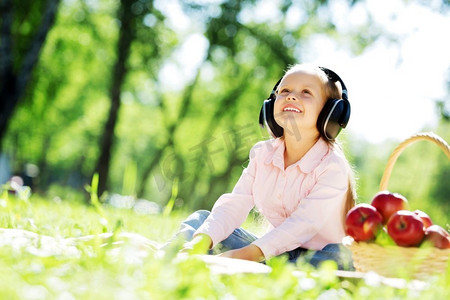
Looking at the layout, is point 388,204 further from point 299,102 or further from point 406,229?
point 299,102

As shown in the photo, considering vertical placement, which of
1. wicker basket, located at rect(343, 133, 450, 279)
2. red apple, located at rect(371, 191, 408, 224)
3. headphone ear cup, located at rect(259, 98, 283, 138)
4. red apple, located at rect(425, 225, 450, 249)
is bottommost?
wicker basket, located at rect(343, 133, 450, 279)

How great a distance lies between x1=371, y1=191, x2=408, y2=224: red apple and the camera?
8.53 ft

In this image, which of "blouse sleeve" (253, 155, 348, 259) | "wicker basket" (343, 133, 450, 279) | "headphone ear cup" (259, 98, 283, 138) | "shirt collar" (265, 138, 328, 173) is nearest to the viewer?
"wicker basket" (343, 133, 450, 279)

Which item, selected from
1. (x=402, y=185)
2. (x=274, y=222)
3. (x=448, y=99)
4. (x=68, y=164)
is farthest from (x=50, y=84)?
(x=402, y=185)

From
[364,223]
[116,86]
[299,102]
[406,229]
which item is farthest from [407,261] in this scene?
[116,86]

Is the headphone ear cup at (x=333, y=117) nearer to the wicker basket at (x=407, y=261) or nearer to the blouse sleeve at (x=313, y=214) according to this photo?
the blouse sleeve at (x=313, y=214)

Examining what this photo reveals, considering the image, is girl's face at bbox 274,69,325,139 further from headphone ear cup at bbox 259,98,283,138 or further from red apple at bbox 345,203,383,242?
red apple at bbox 345,203,383,242

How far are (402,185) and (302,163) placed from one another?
120 feet

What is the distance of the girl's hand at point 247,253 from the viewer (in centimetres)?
301

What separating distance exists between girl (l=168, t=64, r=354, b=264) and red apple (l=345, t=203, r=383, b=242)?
699 millimetres

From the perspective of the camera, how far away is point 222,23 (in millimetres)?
16859

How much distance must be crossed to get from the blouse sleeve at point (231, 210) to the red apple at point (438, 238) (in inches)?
51.1

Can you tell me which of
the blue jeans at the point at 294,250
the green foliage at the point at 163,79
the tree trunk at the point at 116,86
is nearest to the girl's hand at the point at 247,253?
the blue jeans at the point at 294,250

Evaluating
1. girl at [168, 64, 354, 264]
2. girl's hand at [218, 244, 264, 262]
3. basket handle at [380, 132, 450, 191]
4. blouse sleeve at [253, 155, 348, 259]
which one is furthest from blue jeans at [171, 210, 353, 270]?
basket handle at [380, 132, 450, 191]
